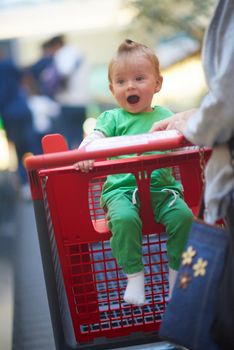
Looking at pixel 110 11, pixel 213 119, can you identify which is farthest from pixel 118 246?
pixel 110 11

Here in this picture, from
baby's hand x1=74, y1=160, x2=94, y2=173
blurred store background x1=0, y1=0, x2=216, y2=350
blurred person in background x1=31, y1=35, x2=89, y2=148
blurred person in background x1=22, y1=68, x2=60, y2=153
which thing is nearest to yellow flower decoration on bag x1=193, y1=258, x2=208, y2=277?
baby's hand x1=74, y1=160, x2=94, y2=173

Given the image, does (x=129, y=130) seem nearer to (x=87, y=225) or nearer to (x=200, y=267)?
(x=87, y=225)

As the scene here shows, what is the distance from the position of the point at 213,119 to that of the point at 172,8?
6.04m

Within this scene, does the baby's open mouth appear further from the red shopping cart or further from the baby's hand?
the baby's hand

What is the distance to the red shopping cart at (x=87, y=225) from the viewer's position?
78.2 inches

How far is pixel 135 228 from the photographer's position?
7.09ft

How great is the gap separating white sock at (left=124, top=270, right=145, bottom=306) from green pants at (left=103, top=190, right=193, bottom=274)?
26 millimetres

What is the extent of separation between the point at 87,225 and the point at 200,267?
1.79 feet

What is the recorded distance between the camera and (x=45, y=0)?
16547 millimetres

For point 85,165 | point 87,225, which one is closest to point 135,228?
point 87,225

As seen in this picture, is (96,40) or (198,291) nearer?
(198,291)

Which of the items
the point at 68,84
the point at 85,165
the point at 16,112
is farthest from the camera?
the point at 68,84

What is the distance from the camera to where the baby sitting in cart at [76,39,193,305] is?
217cm

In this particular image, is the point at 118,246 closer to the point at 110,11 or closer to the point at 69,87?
the point at 69,87
